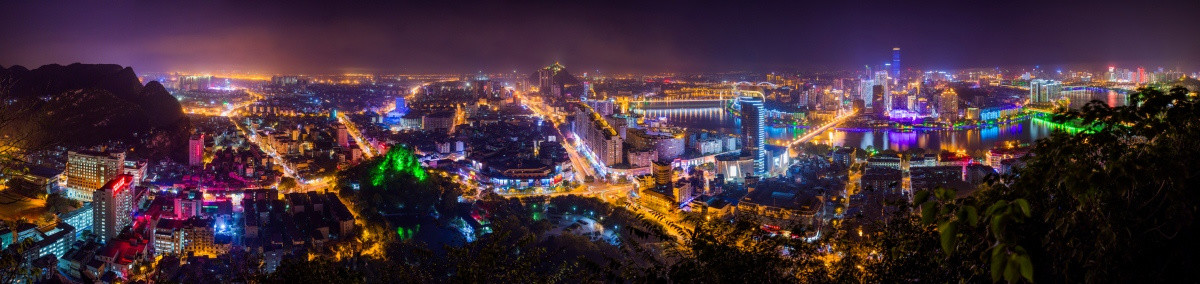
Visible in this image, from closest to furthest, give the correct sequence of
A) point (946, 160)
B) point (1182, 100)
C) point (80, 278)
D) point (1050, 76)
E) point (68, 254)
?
point (1182, 100)
point (80, 278)
point (68, 254)
point (946, 160)
point (1050, 76)

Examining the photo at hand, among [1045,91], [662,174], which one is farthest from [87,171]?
[1045,91]

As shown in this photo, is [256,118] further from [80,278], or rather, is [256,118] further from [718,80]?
[718,80]

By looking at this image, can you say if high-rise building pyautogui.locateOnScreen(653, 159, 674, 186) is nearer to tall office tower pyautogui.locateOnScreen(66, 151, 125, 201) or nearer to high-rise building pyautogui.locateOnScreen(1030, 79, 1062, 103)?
tall office tower pyautogui.locateOnScreen(66, 151, 125, 201)

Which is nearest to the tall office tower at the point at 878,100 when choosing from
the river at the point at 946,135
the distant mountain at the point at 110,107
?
the river at the point at 946,135

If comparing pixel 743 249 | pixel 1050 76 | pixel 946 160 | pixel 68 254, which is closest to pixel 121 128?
pixel 68 254

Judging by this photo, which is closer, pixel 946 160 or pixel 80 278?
pixel 80 278

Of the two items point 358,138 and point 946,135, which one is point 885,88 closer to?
point 946,135
